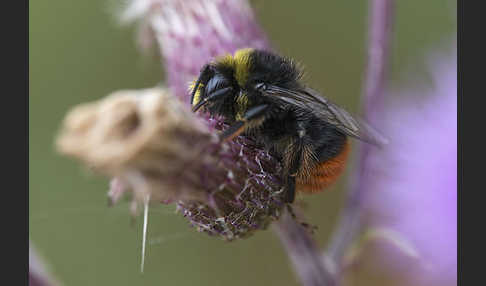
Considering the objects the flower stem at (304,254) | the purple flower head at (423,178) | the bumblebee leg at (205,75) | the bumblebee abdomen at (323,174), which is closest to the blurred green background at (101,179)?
the purple flower head at (423,178)

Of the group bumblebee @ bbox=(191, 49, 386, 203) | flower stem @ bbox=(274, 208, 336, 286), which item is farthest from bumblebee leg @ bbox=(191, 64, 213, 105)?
flower stem @ bbox=(274, 208, 336, 286)

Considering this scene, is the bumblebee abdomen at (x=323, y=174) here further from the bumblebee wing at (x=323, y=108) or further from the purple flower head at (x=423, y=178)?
the purple flower head at (x=423, y=178)

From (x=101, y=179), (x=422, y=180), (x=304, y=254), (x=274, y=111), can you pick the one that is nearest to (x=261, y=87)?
(x=274, y=111)

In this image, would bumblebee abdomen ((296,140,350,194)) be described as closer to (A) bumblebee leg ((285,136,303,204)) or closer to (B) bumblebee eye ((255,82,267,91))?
(A) bumblebee leg ((285,136,303,204))

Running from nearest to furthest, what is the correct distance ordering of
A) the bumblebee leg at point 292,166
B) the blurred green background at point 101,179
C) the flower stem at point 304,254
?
the bumblebee leg at point 292,166 < the flower stem at point 304,254 < the blurred green background at point 101,179

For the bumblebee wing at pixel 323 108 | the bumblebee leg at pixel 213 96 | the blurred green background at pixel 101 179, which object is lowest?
the blurred green background at pixel 101 179

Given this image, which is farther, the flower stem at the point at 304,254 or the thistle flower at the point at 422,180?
the thistle flower at the point at 422,180

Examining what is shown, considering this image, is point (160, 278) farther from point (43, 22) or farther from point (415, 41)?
point (415, 41)

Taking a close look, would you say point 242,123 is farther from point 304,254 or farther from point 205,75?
point 304,254
